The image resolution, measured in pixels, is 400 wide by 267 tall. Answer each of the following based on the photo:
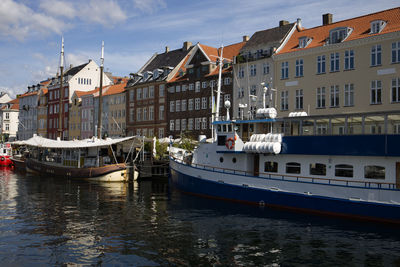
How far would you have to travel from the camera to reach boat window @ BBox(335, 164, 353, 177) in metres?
23.5

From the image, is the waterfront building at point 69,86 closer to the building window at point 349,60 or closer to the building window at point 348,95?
the building window at point 349,60

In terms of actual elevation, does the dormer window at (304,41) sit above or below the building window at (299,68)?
above

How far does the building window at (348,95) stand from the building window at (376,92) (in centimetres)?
196

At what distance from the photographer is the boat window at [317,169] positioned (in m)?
24.6

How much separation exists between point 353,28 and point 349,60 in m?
3.95

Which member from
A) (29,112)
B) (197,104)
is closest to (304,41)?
(197,104)

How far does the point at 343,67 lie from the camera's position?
4031 centimetres

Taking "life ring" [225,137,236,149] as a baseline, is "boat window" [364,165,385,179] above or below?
below

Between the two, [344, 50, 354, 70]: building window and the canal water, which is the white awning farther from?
[344, 50, 354, 70]: building window

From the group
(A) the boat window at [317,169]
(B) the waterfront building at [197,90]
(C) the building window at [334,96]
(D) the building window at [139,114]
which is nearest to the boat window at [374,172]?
(A) the boat window at [317,169]

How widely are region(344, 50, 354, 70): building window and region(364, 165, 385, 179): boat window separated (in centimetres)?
1938

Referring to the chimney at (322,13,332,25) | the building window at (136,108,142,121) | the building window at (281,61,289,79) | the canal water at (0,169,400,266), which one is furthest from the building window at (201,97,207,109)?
the canal water at (0,169,400,266)

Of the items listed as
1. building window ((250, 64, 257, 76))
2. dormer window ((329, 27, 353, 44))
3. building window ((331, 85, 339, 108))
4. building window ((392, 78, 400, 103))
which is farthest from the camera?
building window ((250, 64, 257, 76))

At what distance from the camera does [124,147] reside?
159ft
